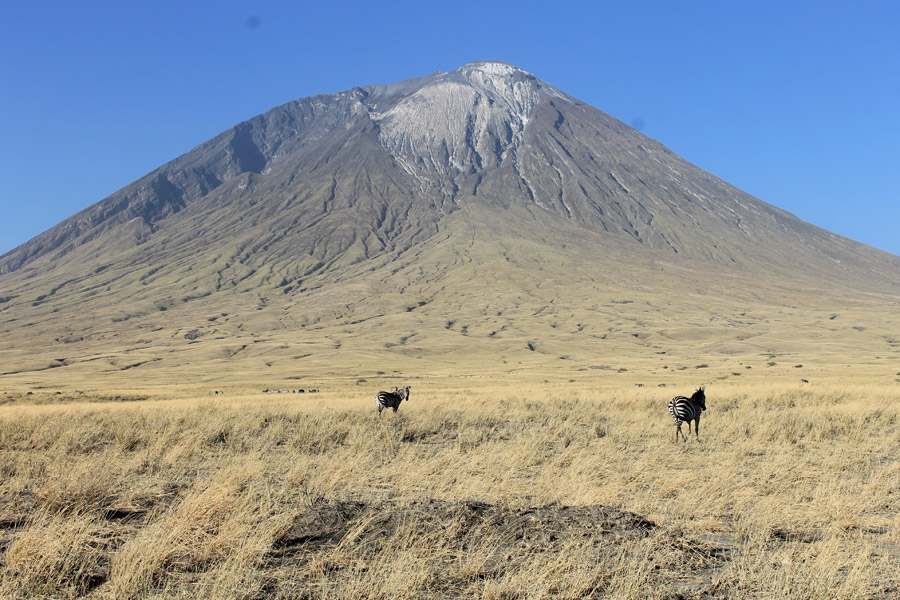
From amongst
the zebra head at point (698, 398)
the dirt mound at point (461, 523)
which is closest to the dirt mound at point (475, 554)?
the dirt mound at point (461, 523)

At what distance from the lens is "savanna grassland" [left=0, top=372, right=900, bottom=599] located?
5.34 metres

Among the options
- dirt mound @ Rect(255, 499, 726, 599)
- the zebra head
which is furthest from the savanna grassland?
the zebra head

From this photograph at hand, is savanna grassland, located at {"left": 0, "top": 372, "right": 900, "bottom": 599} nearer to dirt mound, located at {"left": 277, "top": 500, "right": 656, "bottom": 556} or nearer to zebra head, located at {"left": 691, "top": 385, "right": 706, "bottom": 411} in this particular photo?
dirt mound, located at {"left": 277, "top": 500, "right": 656, "bottom": 556}

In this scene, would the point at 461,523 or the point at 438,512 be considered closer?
the point at 461,523

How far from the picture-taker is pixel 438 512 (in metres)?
7.09

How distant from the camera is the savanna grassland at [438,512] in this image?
17.5 ft

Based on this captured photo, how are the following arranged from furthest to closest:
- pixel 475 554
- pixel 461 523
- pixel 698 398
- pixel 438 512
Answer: pixel 698 398 → pixel 438 512 → pixel 461 523 → pixel 475 554

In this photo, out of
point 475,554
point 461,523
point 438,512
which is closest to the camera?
point 475,554

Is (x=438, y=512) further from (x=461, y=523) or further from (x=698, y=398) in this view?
(x=698, y=398)

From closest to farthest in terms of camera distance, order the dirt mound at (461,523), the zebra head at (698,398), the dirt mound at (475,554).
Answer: the dirt mound at (475,554), the dirt mound at (461,523), the zebra head at (698,398)

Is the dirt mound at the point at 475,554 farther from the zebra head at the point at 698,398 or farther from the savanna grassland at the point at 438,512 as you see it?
the zebra head at the point at 698,398

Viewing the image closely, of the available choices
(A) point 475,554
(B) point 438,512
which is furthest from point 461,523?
(A) point 475,554

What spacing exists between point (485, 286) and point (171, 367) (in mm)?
113065

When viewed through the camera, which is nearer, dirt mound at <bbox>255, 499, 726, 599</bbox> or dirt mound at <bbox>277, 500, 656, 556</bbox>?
dirt mound at <bbox>255, 499, 726, 599</bbox>
